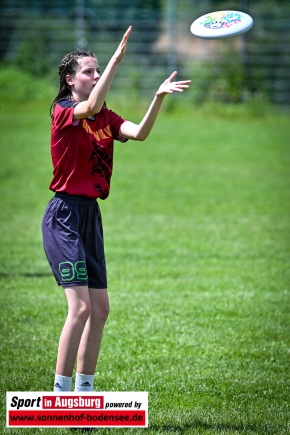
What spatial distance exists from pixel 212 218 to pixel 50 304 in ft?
16.8

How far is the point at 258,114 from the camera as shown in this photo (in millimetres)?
25219

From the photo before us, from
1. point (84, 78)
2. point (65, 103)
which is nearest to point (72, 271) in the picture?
point (65, 103)

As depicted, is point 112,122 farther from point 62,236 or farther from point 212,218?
point 212,218

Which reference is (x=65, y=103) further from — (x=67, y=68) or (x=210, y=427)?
(x=210, y=427)

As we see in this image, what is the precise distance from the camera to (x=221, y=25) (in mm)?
5352

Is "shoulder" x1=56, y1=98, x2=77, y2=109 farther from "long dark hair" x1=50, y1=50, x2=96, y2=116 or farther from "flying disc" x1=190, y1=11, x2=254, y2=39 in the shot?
"flying disc" x1=190, y1=11, x2=254, y2=39

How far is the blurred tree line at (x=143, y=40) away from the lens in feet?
85.8

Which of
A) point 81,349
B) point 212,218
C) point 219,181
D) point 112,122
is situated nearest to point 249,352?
point 81,349

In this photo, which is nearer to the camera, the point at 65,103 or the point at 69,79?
the point at 65,103

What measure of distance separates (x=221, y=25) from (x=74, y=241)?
161 cm

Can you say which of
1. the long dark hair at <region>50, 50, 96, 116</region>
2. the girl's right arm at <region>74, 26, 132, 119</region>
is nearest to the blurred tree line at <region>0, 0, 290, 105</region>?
the long dark hair at <region>50, 50, 96, 116</region>

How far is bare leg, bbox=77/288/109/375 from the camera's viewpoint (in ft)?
16.5

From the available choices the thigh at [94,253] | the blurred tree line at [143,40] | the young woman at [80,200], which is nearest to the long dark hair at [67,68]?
the young woman at [80,200]

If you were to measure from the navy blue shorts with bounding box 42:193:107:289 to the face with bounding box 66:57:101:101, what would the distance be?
586 mm
